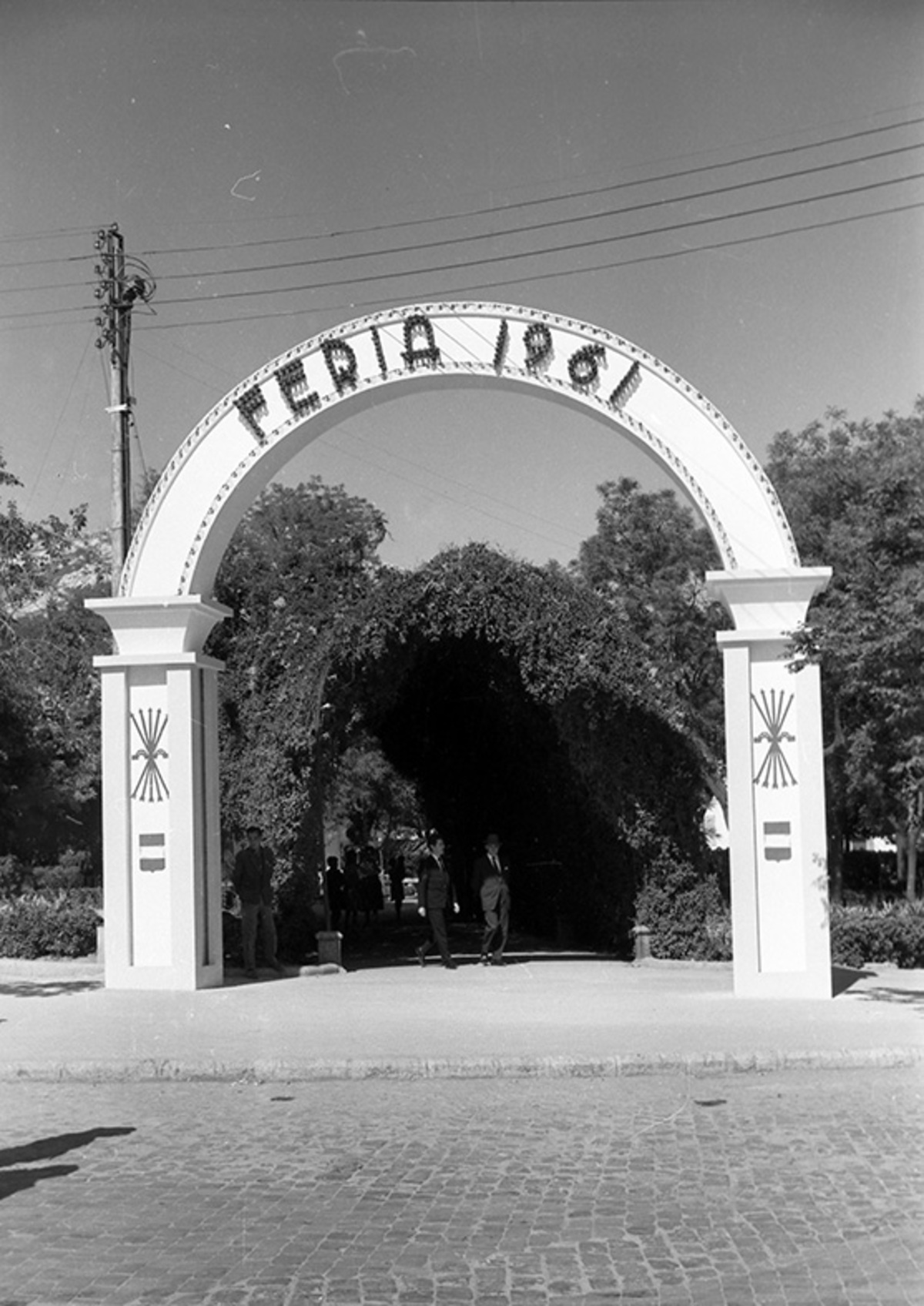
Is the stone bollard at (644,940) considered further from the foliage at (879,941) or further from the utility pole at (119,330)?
the utility pole at (119,330)

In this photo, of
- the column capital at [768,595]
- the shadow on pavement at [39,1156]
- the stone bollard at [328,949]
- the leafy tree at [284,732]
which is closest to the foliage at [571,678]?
the leafy tree at [284,732]

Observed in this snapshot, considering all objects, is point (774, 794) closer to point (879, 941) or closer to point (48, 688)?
point (879, 941)

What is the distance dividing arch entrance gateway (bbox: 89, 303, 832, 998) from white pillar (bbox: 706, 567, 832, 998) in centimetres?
2

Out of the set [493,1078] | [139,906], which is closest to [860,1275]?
[493,1078]

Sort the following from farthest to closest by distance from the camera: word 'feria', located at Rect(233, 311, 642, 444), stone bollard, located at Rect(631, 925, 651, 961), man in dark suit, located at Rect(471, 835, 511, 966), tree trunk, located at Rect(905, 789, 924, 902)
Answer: man in dark suit, located at Rect(471, 835, 511, 966)
stone bollard, located at Rect(631, 925, 651, 961)
word 'feria', located at Rect(233, 311, 642, 444)
tree trunk, located at Rect(905, 789, 924, 902)

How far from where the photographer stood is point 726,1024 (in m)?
12.5

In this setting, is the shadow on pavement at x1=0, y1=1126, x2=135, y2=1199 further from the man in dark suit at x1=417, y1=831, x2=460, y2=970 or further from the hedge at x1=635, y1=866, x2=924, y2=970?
the hedge at x1=635, y1=866, x2=924, y2=970

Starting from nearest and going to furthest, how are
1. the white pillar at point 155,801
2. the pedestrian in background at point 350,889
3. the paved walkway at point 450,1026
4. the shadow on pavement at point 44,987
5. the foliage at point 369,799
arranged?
1. the paved walkway at point 450,1026
2. the white pillar at point 155,801
3. the shadow on pavement at point 44,987
4. the pedestrian in background at point 350,889
5. the foliage at point 369,799

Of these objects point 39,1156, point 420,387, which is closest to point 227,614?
point 420,387

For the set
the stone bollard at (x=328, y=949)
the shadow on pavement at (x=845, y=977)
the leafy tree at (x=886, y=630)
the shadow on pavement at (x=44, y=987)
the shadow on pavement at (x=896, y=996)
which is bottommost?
the shadow on pavement at (x=44, y=987)

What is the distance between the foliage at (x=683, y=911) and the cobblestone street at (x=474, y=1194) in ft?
23.9

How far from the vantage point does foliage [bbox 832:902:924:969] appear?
16.9m

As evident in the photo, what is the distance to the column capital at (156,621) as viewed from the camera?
15648mm

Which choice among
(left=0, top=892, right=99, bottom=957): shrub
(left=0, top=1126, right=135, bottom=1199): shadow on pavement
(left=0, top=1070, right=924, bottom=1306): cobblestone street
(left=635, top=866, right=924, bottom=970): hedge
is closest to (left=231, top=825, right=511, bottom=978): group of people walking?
(left=635, top=866, right=924, bottom=970): hedge
